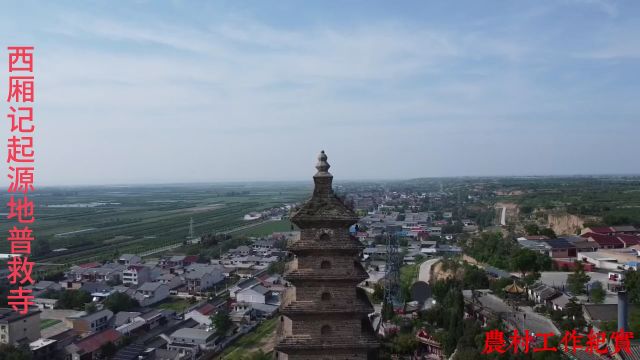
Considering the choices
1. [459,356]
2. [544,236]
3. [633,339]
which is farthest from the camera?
[544,236]

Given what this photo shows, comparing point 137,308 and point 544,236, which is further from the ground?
point 544,236

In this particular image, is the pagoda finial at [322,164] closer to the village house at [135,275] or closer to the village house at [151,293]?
the village house at [151,293]

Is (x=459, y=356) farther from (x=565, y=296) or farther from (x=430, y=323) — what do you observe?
(x=565, y=296)

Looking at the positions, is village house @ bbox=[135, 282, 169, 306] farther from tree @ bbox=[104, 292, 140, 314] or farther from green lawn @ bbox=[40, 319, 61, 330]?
green lawn @ bbox=[40, 319, 61, 330]

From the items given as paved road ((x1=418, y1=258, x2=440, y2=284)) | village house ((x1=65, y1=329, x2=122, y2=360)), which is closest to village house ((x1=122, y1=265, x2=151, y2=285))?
village house ((x1=65, y1=329, x2=122, y2=360))

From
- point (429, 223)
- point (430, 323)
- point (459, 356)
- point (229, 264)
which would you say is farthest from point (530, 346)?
point (429, 223)

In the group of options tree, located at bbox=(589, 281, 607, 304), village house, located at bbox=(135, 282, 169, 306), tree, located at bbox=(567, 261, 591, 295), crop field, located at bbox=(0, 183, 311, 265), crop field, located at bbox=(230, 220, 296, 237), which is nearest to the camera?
tree, located at bbox=(589, 281, 607, 304)

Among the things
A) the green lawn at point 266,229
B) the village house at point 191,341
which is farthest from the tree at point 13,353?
the green lawn at point 266,229
